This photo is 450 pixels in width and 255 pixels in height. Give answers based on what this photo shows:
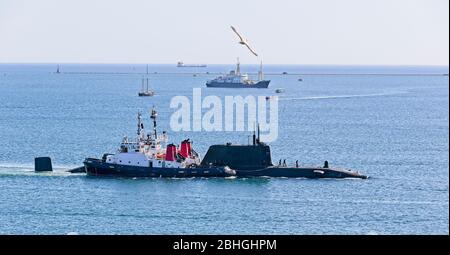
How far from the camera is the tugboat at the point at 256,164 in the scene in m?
68.1

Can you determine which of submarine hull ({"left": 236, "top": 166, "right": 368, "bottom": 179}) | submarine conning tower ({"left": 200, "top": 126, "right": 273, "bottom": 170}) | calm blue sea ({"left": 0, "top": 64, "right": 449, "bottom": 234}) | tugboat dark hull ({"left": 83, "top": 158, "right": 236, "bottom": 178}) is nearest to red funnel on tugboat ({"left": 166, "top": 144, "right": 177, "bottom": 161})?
tugboat dark hull ({"left": 83, "top": 158, "right": 236, "bottom": 178})

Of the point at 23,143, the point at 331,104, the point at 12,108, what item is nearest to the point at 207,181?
the point at 23,143

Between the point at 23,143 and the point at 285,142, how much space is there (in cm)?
2482

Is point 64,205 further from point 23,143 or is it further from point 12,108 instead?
point 12,108

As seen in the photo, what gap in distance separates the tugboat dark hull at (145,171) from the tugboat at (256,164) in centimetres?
116

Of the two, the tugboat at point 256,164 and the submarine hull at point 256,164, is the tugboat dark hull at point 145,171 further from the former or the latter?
the submarine hull at point 256,164

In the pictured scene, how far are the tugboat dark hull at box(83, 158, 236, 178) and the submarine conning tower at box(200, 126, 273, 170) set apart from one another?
125 centimetres

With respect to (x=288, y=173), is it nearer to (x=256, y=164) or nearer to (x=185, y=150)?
(x=256, y=164)

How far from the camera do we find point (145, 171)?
6794cm

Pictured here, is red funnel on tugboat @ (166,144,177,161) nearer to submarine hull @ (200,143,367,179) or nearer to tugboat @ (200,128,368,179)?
tugboat @ (200,128,368,179)

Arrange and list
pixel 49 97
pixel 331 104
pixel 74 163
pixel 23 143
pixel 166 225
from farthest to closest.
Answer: pixel 49 97, pixel 331 104, pixel 23 143, pixel 74 163, pixel 166 225

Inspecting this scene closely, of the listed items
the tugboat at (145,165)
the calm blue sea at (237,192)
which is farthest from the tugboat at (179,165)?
the calm blue sea at (237,192)

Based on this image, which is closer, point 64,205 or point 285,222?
point 285,222

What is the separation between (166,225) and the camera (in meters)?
51.2
